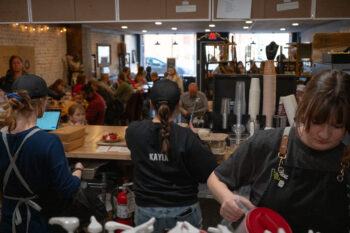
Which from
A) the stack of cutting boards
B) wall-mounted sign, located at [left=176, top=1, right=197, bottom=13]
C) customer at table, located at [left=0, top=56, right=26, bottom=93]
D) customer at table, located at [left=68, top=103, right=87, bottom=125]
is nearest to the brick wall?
customer at table, located at [left=0, top=56, right=26, bottom=93]

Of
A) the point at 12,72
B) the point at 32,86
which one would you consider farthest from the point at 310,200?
the point at 12,72

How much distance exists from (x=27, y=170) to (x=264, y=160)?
45.7 inches

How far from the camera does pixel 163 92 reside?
205 cm

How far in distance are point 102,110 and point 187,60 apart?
12369 millimetres

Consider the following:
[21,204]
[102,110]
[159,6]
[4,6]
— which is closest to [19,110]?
[21,204]

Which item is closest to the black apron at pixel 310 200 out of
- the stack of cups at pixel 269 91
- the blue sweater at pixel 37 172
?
the blue sweater at pixel 37 172

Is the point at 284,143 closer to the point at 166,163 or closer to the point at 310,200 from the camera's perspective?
the point at 310,200

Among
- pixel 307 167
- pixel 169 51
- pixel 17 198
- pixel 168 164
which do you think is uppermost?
pixel 169 51

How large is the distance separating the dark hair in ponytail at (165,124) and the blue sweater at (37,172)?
50 centimetres

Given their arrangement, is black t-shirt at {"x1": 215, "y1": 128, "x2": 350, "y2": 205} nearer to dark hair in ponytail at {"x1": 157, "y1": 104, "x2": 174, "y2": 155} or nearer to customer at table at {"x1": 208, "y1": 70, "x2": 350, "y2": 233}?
customer at table at {"x1": 208, "y1": 70, "x2": 350, "y2": 233}

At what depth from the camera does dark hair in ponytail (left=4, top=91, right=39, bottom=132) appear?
177 centimetres

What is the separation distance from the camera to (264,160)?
1237 millimetres

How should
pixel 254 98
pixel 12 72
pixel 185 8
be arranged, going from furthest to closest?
pixel 12 72 → pixel 185 8 → pixel 254 98

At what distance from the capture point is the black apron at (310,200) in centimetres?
115
